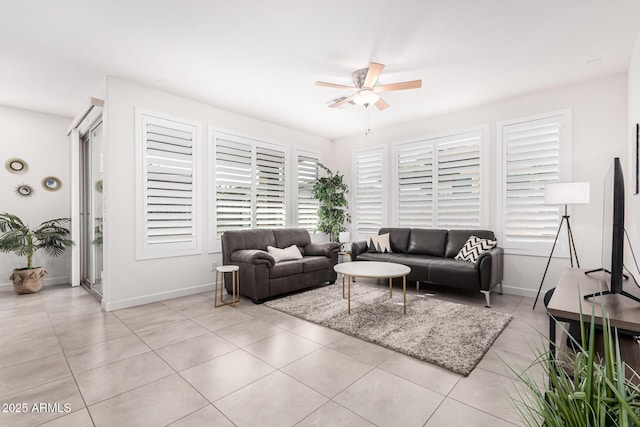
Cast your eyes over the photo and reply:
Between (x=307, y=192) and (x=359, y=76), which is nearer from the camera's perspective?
(x=359, y=76)

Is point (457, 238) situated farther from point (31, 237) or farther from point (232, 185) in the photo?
point (31, 237)

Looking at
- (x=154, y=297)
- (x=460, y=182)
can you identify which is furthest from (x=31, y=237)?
(x=460, y=182)

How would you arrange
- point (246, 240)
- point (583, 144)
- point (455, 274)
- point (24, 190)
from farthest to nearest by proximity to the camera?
point (24, 190) < point (246, 240) < point (455, 274) < point (583, 144)

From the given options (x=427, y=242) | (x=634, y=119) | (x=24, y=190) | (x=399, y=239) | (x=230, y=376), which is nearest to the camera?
(x=230, y=376)

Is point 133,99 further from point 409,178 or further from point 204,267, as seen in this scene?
point 409,178

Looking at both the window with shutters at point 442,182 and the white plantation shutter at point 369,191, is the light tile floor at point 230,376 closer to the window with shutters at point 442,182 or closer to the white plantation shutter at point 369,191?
the window with shutters at point 442,182

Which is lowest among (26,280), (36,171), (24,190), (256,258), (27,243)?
(26,280)

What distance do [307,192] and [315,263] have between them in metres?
2.05

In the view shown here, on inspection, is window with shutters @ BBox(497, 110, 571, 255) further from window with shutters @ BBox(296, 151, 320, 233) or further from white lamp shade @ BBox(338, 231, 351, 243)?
window with shutters @ BBox(296, 151, 320, 233)

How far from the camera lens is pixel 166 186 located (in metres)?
4.13

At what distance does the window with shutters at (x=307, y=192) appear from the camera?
6074 mm

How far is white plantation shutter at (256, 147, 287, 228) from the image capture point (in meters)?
5.31

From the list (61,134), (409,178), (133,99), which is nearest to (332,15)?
(133,99)

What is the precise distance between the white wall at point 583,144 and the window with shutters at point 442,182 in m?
0.20
